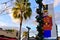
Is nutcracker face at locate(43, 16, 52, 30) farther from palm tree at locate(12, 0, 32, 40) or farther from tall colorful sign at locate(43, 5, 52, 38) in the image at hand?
palm tree at locate(12, 0, 32, 40)

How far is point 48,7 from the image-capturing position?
53.5 meters

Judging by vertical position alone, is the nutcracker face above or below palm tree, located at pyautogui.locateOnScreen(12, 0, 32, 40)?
below

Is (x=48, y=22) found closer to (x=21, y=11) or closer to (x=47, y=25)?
(x=47, y=25)

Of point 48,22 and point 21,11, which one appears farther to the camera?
point 48,22

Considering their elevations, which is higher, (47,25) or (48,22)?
(48,22)

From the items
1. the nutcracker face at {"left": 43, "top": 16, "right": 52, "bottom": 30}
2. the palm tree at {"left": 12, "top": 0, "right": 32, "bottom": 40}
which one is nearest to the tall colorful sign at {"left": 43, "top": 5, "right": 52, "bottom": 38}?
the nutcracker face at {"left": 43, "top": 16, "right": 52, "bottom": 30}

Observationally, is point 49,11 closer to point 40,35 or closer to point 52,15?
point 52,15

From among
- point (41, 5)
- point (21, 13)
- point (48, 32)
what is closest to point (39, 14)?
point (41, 5)

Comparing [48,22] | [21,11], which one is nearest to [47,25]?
[48,22]

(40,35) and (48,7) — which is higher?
(48,7)

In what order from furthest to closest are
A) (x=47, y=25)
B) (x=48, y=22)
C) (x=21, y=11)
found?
1. (x=48, y=22)
2. (x=47, y=25)
3. (x=21, y=11)

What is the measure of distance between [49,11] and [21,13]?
22.3m

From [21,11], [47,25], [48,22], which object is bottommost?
[47,25]

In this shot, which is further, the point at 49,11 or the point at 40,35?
the point at 49,11
